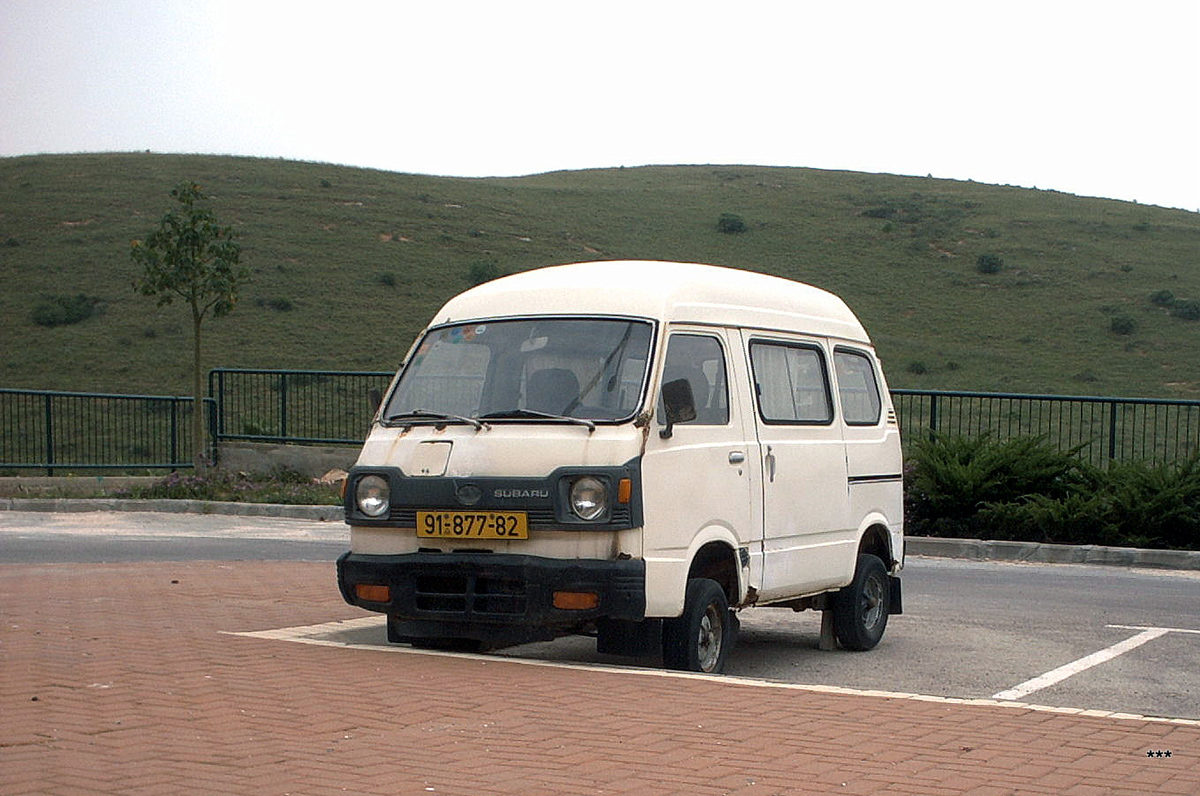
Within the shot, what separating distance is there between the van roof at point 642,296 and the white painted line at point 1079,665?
8.39 ft

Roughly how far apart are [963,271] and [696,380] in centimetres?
8108

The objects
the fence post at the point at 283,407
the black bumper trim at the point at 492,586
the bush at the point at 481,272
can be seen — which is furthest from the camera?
the bush at the point at 481,272

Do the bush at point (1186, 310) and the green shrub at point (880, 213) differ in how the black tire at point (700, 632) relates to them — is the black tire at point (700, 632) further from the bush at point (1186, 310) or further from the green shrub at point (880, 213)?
the green shrub at point (880, 213)

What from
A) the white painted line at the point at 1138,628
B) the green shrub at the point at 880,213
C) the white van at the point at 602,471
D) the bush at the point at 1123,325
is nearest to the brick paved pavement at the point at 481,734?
the white van at the point at 602,471

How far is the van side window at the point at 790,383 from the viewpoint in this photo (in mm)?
8867

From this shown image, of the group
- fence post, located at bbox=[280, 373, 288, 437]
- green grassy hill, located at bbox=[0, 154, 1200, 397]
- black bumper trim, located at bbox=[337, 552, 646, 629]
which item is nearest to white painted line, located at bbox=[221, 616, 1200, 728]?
black bumper trim, located at bbox=[337, 552, 646, 629]

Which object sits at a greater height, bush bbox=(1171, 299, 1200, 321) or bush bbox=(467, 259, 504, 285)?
bush bbox=(467, 259, 504, 285)

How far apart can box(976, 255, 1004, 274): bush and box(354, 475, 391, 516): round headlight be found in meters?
81.7

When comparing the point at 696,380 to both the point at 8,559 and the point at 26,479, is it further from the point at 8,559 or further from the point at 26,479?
the point at 26,479

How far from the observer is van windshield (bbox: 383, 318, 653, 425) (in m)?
8.01

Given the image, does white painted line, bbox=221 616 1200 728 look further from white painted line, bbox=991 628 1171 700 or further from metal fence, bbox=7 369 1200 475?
metal fence, bbox=7 369 1200 475

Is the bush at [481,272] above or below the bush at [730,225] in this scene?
below

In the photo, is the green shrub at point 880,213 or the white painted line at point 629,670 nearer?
the white painted line at point 629,670

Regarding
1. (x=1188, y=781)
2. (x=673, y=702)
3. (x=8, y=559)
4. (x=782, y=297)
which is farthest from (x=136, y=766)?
(x=8, y=559)
